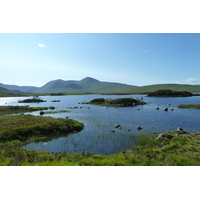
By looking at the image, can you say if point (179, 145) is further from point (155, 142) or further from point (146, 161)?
point (146, 161)

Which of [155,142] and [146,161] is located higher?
[146,161]

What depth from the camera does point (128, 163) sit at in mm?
12211

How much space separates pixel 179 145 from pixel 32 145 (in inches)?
909

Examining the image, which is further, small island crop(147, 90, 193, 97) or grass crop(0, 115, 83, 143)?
small island crop(147, 90, 193, 97)

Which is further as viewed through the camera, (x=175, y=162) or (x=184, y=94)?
(x=184, y=94)

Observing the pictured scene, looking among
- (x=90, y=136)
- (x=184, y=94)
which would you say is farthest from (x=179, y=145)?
(x=184, y=94)

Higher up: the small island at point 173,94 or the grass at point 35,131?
the small island at point 173,94

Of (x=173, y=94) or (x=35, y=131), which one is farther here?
(x=173, y=94)

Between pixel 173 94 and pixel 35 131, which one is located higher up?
pixel 173 94

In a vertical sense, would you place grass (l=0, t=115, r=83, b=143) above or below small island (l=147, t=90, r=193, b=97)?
below

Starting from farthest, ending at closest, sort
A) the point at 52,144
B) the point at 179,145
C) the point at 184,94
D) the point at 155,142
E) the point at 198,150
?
the point at 184,94 → the point at 52,144 → the point at 155,142 → the point at 179,145 → the point at 198,150

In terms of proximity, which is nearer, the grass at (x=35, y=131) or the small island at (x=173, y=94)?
the grass at (x=35, y=131)

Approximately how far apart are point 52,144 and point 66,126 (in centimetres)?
913

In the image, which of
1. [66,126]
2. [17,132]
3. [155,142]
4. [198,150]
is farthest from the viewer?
[66,126]
